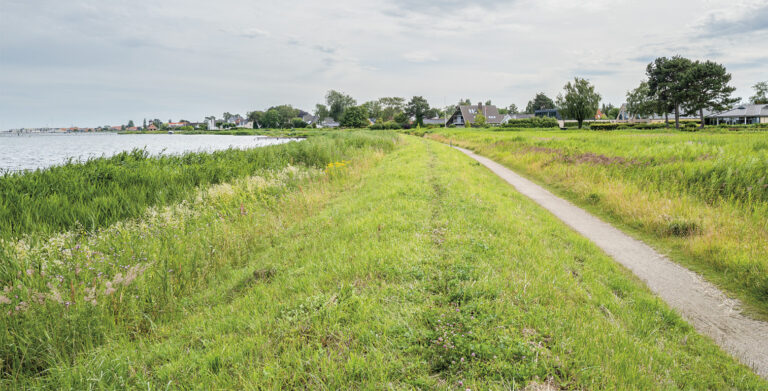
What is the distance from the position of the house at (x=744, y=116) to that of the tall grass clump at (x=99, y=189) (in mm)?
97655

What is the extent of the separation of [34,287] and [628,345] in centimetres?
771

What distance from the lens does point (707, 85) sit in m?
57.3

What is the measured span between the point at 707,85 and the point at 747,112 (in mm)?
29050

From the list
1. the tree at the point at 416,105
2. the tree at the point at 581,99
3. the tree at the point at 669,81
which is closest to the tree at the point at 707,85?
the tree at the point at 669,81

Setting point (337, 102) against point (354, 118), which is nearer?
point (354, 118)

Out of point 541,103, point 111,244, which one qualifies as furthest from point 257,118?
point 111,244

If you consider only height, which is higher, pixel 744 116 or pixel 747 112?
pixel 747 112

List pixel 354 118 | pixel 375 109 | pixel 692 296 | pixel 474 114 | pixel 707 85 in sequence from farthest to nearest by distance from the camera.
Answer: pixel 375 109 < pixel 354 118 < pixel 474 114 < pixel 707 85 < pixel 692 296

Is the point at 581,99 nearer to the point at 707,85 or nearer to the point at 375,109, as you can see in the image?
the point at 707,85

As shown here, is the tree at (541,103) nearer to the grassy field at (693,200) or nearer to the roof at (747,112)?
the roof at (747,112)

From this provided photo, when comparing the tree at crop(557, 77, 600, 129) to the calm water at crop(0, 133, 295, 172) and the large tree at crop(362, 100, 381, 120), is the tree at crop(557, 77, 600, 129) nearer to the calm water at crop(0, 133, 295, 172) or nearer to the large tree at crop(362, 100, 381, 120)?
the calm water at crop(0, 133, 295, 172)

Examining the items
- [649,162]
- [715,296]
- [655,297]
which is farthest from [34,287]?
[649,162]

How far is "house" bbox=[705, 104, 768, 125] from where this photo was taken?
7088 centimetres

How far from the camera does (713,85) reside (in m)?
56.8
